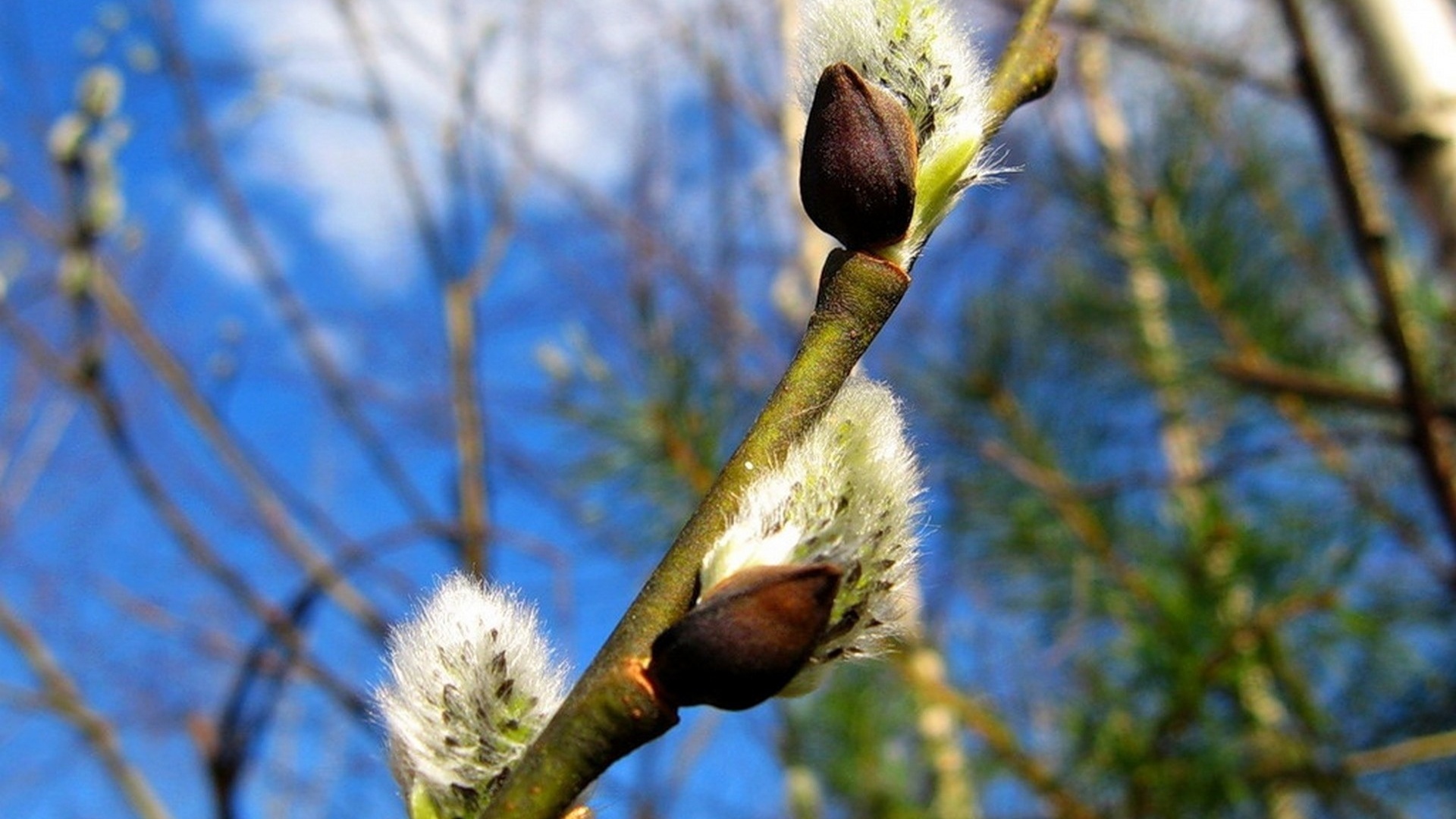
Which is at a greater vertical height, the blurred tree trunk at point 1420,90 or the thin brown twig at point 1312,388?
the blurred tree trunk at point 1420,90

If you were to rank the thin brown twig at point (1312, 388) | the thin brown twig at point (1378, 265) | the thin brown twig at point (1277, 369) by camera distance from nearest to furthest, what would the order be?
the thin brown twig at point (1378, 265)
the thin brown twig at point (1312, 388)
the thin brown twig at point (1277, 369)

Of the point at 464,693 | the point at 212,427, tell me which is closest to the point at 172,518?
the point at 212,427

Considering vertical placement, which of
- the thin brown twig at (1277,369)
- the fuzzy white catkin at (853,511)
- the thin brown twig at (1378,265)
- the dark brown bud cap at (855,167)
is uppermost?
the thin brown twig at (1277,369)

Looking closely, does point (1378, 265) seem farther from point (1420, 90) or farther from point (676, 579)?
point (676, 579)

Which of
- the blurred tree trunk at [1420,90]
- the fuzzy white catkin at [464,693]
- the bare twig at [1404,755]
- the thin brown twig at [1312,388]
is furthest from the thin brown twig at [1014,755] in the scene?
the fuzzy white catkin at [464,693]

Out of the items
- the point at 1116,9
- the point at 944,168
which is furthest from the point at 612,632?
the point at 1116,9

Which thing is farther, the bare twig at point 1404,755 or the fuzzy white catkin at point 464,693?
the bare twig at point 1404,755

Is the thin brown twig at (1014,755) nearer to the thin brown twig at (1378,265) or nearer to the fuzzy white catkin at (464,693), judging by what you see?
the thin brown twig at (1378,265)
